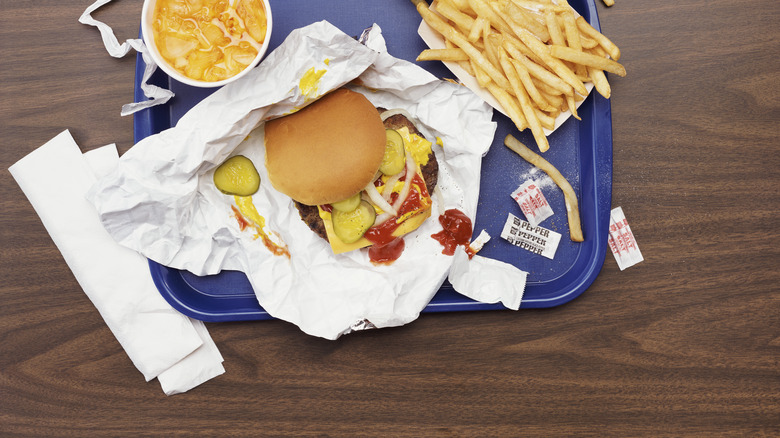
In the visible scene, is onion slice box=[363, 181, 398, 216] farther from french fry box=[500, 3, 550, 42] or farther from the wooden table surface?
french fry box=[500, 3, 550, 42]

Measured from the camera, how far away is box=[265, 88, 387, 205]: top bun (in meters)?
1.50

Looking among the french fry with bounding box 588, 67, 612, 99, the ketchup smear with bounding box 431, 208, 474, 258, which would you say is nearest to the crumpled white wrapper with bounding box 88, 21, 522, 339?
the ketchup smear with bounding box 431, 208, 474, 258

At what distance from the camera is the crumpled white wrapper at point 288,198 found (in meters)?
1.54

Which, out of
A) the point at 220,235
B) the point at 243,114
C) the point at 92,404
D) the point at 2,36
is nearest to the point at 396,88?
the point at 243,114

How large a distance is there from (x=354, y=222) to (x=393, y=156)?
258mm

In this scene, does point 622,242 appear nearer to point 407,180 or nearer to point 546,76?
point 546,76

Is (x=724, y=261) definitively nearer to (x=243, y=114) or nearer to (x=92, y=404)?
(x=243, y=114)

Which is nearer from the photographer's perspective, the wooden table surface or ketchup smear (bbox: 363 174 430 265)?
ketchup smear (bbox: 363 174 430 265)

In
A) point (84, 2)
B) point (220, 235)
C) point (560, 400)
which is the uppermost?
point (84, 2)

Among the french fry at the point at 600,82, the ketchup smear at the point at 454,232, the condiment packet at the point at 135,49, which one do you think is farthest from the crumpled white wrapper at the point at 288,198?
the french fry at the point at 600,82

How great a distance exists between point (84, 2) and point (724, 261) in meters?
2.53

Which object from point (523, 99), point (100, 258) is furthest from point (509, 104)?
point (100, 258)

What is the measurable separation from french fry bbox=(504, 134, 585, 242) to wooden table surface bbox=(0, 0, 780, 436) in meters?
0.19

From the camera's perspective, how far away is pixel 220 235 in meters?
1.69
